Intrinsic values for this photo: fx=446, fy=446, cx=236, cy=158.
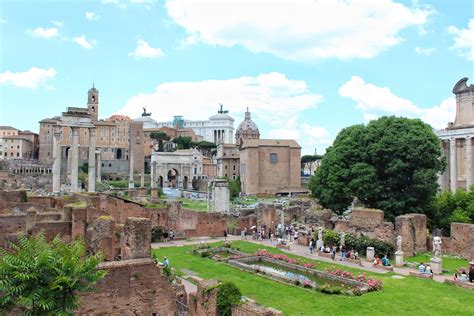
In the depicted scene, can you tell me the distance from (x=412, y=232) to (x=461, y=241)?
101 inches

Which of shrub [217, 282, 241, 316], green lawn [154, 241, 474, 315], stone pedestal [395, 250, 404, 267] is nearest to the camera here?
shrub [217, 282, 241, 316]

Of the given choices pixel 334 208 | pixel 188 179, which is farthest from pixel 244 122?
pixel 334 208

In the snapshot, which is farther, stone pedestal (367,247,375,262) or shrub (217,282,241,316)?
stone pedestal (367,247,375,262)

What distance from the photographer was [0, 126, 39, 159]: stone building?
108188 millimetres

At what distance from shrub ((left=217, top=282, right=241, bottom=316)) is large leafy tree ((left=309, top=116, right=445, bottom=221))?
20925mm

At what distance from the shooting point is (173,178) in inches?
4237

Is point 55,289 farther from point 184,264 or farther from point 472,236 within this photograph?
point 472,236

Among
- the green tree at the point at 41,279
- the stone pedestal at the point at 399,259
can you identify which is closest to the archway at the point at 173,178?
the stone pedestal at the point at 399,259

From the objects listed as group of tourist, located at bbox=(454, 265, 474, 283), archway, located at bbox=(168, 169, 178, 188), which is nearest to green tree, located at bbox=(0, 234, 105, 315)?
group of tourist, located at bbox=(454, 265, 474, 283)

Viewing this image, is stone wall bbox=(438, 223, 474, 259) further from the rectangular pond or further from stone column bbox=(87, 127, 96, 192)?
stone column bbox=(87, 127, 96, 192)

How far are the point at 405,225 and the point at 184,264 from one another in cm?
1268

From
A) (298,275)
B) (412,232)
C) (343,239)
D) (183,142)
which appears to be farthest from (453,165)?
(183,142)

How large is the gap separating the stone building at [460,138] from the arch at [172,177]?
214ft

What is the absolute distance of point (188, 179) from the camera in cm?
10219
